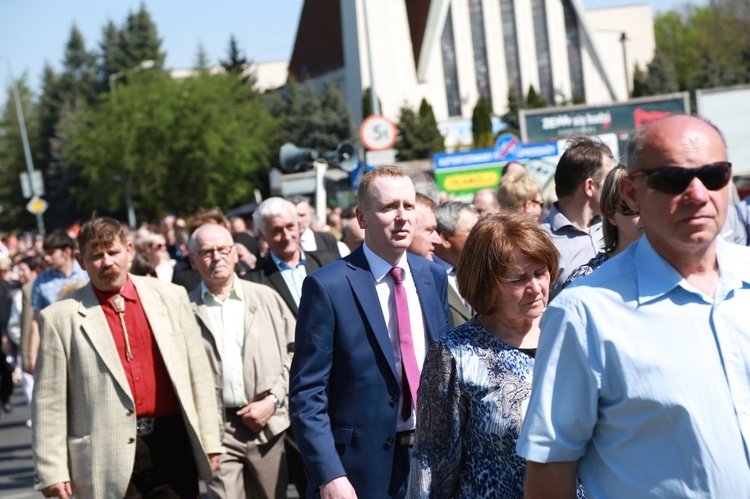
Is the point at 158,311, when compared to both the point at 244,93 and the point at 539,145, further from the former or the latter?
the point at 244,93

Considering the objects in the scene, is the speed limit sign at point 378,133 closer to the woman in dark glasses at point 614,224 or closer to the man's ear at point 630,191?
the woman in dark glasses at point 614,224

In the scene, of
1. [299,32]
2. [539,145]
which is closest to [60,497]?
[539,145]

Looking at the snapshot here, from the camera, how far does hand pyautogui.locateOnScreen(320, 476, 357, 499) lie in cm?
477

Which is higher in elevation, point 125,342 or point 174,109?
point 174,109

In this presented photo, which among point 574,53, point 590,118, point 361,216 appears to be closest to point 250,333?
point 361,216

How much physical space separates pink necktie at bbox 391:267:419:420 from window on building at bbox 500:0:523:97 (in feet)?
Answer: 235

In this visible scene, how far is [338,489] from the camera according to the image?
4773 millimetres

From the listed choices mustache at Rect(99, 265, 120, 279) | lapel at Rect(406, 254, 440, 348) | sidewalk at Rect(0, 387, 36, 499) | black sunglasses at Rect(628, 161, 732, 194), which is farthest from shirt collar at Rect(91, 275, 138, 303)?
sidewalk at Rect(0, 387, 36, 499)

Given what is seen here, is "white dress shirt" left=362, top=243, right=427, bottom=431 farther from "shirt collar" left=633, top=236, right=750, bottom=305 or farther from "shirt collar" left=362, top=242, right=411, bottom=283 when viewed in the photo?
"shirt collar" left=633, top=236, right=750, bottom=305

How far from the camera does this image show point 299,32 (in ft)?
299

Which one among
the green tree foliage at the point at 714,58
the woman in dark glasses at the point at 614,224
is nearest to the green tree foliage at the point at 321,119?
the green tree foliage at the point at 714,58

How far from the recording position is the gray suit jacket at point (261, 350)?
696 centimetres

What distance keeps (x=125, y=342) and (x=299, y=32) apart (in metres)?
86.7

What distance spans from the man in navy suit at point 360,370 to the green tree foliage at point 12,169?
9628 centimetres
